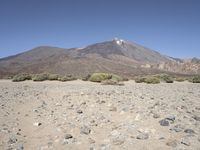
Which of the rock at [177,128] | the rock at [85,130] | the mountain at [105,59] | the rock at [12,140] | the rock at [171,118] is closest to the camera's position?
the rock at [12,140]

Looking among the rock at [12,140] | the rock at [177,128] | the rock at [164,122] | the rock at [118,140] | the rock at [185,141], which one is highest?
the rock at [164,122]

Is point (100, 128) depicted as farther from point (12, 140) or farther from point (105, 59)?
point (105, 59)

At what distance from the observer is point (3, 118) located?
24.5 ft

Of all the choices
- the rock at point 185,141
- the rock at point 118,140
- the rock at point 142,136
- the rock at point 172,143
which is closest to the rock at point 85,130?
the rock at point 118,140

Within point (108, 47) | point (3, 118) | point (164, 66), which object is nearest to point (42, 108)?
point (3, 118)

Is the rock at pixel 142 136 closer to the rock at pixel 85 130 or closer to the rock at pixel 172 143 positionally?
the rock at pixel 172 143

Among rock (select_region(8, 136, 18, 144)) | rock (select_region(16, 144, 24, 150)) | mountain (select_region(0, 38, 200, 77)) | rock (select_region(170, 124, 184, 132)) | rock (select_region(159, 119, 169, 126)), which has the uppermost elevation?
mountain (select_region(0, 38, 200, 77))

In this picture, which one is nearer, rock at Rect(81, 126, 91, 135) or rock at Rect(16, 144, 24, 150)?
rock at Rect(16, 144, 24, 150)

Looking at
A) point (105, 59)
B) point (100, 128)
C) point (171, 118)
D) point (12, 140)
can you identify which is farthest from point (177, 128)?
point (105, 59)

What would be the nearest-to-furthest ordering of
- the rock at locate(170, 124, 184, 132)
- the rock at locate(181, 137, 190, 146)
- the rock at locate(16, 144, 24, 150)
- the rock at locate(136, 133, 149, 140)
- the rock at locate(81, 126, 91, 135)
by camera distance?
1. the rock at locate(181, 137, 190, 146)
2. the rock at locate(16, 144, 24, 150)
3. the rock at locate(136, 133, 149, 140)
4. the rock at locate(170, 124, 184, 132)
5. the rock at locate(81, 126, 91, 135)

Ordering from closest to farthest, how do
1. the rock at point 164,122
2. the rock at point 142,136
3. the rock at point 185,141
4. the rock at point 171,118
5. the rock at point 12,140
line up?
1. the rock at point 185,141
2. the rock at point 142,136
3. the rock at point 12,140
4. the rock at point 164,122
5. the rock at point 171,118

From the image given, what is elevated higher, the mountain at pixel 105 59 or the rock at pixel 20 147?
the mountain at pixel 105 59

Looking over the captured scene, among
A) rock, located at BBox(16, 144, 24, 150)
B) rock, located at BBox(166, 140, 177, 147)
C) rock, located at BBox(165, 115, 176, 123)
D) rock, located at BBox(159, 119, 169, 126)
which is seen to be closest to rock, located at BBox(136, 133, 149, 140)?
rock, located at BBox(166, 140, 177, 147)

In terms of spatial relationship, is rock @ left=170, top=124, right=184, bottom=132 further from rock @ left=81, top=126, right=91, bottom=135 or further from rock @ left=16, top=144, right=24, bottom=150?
rock @ left=16, top=144, right=24, bottom=150
